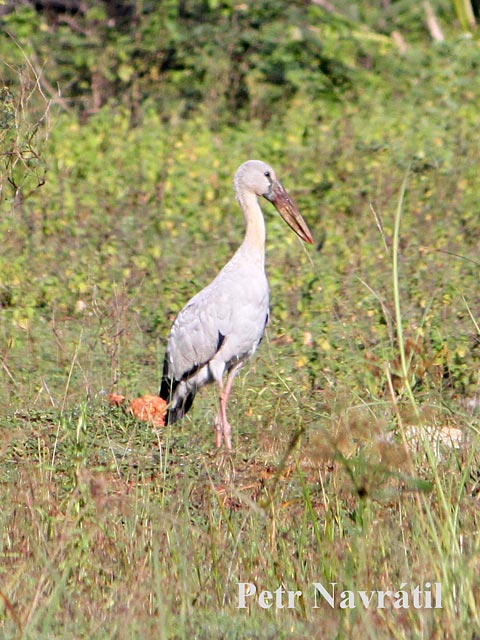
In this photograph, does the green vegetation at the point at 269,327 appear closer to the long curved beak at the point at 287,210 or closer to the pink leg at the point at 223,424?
the pink leg at the point at 223,424

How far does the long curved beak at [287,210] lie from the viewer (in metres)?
6.79

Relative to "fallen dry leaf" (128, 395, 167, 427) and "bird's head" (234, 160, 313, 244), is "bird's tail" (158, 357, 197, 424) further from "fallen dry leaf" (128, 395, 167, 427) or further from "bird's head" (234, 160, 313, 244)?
"bird's head" (234, 160, 313, 244)

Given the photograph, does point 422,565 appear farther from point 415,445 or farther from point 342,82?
point 342,82

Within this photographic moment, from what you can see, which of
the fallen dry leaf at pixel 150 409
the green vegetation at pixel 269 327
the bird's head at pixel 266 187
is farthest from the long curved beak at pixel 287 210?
the fallen dry leaf at pixel 150 409

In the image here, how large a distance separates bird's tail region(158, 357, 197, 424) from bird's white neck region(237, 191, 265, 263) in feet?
2.57

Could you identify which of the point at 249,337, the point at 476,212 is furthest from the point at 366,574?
the point at 476,212

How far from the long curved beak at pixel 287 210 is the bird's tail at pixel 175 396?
117 cm

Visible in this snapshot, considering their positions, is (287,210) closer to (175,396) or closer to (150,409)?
(175,396)

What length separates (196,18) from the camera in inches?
453

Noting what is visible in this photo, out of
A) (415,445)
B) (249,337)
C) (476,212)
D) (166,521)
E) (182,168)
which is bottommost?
(166,521)

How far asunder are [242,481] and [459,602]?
59.6 inches

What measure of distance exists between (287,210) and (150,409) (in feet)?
5.96

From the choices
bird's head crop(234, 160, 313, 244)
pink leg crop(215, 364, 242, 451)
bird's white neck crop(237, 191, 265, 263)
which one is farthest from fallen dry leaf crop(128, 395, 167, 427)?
bird's head crop(234, 160, 313, 244)

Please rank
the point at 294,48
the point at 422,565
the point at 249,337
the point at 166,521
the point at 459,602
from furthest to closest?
the point at 294,48
the point at 249,337
the point at 166,521
the point at 422,565
the point at 459,602
